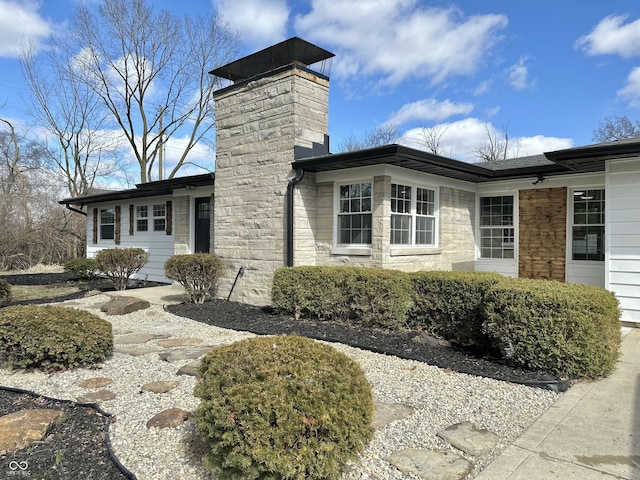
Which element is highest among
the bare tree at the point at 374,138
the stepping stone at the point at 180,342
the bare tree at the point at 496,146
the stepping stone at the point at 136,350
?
the bare tree at the point at 374,138

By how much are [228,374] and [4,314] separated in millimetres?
3566

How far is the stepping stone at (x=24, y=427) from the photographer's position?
2756 millimetres

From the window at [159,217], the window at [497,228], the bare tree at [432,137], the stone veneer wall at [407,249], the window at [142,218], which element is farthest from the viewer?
the bare tree at [432,137]

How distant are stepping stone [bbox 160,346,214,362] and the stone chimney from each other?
10.1ft

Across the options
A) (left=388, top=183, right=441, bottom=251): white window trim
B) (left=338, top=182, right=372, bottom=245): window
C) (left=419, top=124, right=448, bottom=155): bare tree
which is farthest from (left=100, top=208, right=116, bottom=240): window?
(left=419, top=124, right=448, bottom=155): bare tree

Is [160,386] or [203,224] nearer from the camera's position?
[160,386]

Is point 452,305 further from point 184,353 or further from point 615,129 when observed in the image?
point 615,129

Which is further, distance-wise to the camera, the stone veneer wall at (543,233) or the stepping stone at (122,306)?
the stone veneer wall at (543,233)

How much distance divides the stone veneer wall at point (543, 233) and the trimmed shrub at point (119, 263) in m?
9.80

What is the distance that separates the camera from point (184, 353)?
5.21 metres

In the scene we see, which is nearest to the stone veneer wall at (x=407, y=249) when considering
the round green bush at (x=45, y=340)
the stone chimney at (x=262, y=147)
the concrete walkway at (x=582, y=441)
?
the stone chimney at (x=262, y=147)

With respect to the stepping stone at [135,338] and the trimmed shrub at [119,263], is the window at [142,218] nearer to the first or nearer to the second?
the trimmed shrub at [119,263]

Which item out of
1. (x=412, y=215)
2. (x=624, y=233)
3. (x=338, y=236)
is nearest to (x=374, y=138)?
(x=412, y=215)

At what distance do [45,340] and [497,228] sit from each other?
9131 millimetres
